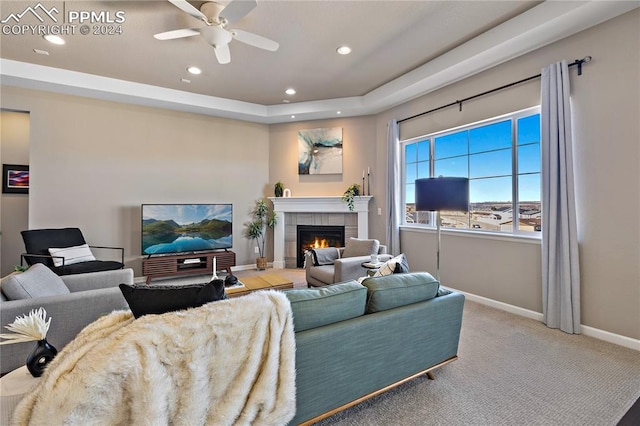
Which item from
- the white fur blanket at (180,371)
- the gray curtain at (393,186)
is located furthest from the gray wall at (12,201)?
the gray curtain at (393,186)

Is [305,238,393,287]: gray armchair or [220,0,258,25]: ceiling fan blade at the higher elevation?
[220,0,258,25]: ceiling fan blade

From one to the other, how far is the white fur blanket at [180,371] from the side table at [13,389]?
0.23 metres

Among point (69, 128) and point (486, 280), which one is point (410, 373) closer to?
point (486, 280)

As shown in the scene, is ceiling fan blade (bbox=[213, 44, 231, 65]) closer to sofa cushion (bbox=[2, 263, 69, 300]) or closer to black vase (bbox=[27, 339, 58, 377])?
sofa cushion (bbox=[2, 263, 69, 300])

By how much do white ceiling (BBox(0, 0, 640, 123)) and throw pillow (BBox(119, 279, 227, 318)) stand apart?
105 inches

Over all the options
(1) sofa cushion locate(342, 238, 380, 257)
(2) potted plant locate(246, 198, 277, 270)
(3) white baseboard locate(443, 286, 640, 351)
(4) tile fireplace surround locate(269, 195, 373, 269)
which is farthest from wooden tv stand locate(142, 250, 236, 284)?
(3) white baseboard locate(443, 286, 640, 351)

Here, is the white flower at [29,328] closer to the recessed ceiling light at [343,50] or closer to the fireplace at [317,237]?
the recessed ceiling light at [343,50]

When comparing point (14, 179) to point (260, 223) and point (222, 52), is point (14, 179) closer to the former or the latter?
point (260, 223)

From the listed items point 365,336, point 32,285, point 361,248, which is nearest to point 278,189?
point 361,248

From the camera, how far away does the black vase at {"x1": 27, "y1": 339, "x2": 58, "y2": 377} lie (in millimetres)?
1371

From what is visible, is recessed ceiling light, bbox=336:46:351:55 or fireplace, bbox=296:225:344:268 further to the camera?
fireplace, bbox=296:225:344:268

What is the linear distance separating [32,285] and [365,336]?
7.82 feet

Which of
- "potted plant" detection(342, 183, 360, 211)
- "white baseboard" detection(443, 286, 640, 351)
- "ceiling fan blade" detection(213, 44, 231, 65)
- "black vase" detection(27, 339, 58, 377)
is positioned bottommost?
"white baseboard" detection(443, 286, 640, 351)

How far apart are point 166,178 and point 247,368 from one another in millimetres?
4632
